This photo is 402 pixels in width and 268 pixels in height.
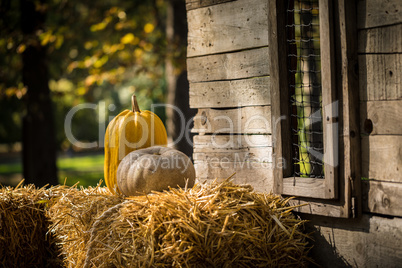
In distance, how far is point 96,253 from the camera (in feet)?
8.58

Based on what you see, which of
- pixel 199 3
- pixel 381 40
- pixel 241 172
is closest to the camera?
pixel 381 40

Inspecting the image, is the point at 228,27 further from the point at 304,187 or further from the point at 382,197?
the point at 382,197

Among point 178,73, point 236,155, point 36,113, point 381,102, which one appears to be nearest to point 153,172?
point 236,155

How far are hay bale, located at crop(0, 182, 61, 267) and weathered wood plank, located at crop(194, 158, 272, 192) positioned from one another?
1247mm

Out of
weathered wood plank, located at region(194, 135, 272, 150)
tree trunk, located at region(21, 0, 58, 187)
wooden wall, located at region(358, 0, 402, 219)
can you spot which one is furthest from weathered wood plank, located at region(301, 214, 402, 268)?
tree trunk, located at region(21, 0, 58, 187)

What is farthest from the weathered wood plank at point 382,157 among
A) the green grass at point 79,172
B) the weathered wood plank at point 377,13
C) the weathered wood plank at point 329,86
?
the green grass at point 79,172

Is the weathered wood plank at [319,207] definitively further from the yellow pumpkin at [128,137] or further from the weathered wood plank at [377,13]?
the yellow pumpkin at [128,137]

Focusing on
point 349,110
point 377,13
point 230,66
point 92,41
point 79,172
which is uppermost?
point 92,41

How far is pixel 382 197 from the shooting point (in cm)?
248

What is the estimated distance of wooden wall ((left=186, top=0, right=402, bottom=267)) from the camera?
2.43 metres

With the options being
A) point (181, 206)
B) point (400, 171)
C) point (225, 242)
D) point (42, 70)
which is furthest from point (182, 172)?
point (42, 70)

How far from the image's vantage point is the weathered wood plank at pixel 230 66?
3.12 m

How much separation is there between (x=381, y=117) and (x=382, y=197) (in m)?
0.45

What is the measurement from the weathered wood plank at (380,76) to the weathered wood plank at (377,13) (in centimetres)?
18
